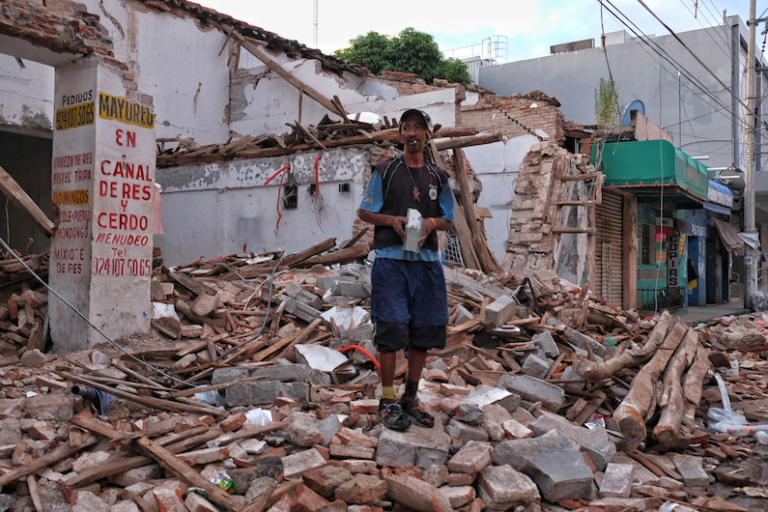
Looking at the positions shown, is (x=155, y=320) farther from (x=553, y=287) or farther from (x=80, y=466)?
(x=553, y=287)

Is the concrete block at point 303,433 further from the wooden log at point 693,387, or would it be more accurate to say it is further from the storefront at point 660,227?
the storefront at point 660,227

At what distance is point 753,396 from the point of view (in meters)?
6.25

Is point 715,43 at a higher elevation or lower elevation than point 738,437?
higher

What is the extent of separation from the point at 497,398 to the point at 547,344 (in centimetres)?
172

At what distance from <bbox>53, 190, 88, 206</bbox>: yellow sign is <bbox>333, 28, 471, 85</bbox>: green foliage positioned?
21979 mm

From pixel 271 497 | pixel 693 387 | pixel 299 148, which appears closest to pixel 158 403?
pixel 271 497

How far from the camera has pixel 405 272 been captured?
152 inches

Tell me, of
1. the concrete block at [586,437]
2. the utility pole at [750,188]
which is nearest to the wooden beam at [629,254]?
the utility pole at [750,188]

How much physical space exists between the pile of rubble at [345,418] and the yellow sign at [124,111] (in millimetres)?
1751

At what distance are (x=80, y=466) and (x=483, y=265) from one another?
26.8 feet

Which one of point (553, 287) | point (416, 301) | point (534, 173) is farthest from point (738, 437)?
point (534, 173)

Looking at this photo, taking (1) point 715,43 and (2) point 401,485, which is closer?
(2) point 401,485

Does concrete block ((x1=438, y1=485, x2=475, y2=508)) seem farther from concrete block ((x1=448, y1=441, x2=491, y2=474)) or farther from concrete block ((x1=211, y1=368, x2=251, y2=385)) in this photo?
concrete block ((x1=211, y1=368, x2=251, y2=385))

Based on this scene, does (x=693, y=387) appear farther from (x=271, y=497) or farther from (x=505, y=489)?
(x=271, y=497)
